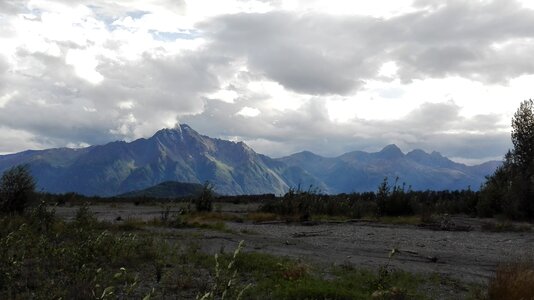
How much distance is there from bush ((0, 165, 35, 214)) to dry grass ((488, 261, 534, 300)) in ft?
73.9

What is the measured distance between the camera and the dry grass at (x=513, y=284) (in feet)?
30.0

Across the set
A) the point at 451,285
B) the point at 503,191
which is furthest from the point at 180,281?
the point at 503,191

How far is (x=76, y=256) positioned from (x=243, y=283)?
3.81 metres

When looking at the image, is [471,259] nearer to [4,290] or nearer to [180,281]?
[180,281]

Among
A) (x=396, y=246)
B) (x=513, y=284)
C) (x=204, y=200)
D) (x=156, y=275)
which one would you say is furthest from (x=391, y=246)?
(x=204, y=200)

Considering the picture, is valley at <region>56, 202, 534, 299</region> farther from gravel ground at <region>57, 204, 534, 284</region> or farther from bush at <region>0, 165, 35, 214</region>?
bush at <region>0, 165, 35, 214</region>

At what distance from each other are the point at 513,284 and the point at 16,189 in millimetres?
23611

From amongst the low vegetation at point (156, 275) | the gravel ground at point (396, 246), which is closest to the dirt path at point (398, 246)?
the gravel ground at point (396, 246)

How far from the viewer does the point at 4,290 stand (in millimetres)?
8906

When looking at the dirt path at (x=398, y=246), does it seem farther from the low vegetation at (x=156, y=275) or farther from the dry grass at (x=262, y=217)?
the dry grass at (x=262, y=217)

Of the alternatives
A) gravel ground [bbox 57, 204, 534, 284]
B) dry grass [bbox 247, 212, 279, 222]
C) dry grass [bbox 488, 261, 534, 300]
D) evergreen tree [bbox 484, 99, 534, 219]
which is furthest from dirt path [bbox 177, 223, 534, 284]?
evergreen tree [bbox 484, 99, 534, 219]

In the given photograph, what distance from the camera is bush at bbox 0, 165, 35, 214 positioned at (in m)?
24.6

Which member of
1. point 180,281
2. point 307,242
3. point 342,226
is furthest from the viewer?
point 342,226

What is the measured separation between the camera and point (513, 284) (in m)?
9.42
